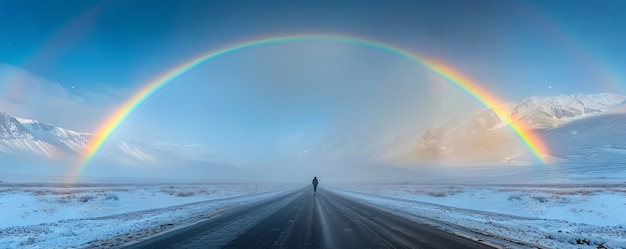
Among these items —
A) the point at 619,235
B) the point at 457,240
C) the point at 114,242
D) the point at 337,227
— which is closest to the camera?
the point at 114,242

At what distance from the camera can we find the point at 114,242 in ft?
32.3

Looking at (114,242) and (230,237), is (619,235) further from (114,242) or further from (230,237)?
(114,242)

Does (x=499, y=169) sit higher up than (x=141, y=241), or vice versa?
(x=499, y=169)

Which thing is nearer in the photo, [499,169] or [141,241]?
[141,241]

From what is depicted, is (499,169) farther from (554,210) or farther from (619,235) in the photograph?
(619,235)

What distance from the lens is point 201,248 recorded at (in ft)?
29.5

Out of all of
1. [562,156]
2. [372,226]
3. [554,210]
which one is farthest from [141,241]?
[562,156]

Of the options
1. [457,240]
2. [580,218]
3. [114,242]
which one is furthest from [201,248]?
[580,218]

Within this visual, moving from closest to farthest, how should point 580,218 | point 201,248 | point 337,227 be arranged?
point 201,248
point 337,227
point 580,218

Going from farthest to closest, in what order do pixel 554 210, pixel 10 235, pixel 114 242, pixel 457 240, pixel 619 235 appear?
pixel 554 210 → pixel 619 235 → pixel 10 235 → pixel 457 240 → pixel 114 242

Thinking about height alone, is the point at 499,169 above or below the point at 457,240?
above

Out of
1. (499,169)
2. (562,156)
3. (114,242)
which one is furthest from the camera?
(562,156)

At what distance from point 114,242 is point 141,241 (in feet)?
2.13

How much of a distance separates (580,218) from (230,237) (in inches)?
679
